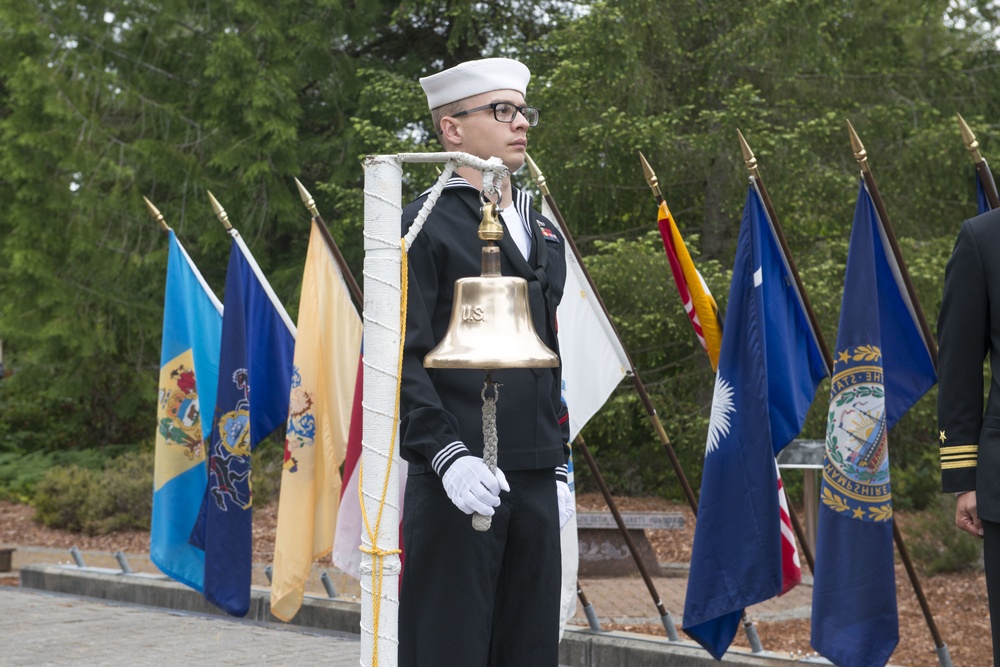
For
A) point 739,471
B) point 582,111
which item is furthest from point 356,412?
point 582,111

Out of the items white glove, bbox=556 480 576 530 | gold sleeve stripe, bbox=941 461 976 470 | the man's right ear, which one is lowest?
white glove, bbox=556 480 576 530

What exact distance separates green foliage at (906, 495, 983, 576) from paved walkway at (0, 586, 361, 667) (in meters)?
4.56

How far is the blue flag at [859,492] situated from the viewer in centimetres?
504

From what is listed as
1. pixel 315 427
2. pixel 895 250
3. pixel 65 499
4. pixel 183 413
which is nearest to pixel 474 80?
pixel 895 250

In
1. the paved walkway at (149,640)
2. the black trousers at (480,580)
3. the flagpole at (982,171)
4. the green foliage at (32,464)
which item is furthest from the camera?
the green foliage at (32,464)

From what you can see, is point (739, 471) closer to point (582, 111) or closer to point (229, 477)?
point (229, 477)

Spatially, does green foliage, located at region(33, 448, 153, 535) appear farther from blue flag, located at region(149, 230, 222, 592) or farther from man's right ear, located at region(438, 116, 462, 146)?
man's right ear, located at region(438, 116, 462, 146)

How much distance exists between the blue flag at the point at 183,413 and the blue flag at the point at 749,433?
3362 millimetres

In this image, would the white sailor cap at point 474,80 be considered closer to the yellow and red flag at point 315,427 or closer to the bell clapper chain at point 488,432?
the bell clapper chain at point 488,432

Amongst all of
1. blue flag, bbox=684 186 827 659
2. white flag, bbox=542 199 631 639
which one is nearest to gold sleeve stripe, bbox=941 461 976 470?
blue flag, bbox=684 186 827 659

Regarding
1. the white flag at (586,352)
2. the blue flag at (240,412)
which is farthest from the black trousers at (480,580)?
the blue flag at (240,412)

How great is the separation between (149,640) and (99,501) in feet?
20.9

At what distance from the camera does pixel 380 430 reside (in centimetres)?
291

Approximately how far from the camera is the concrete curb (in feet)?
19.4
